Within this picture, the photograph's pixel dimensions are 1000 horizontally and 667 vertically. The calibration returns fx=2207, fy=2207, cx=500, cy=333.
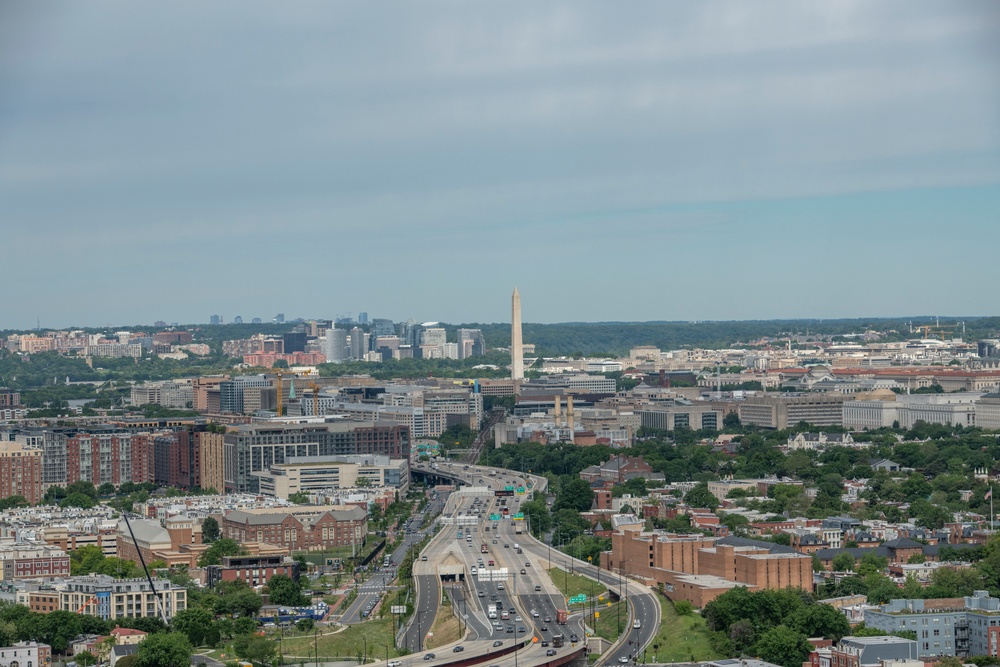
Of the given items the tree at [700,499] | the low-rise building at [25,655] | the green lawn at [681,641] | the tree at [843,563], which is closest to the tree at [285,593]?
the low-rise building at [25,655]

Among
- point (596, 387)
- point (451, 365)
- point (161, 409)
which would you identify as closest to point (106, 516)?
point (161, 409)

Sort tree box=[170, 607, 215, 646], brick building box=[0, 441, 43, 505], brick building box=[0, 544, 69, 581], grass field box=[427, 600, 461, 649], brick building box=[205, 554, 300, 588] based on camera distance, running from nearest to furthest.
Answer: grass field box=[427, 600, 461, 649], tree box=[170, 607, 215, 646], brick building box=[205, 554, 300, 588], brick building box=[0, 544, 69, 581], brick building box=[0, 441, 43, 505]

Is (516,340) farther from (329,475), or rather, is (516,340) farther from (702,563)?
(702,563)

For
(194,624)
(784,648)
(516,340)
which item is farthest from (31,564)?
(516,340)

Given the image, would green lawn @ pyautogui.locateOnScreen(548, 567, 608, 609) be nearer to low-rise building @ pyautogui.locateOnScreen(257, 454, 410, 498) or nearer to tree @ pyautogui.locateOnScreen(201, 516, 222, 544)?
tree @ pyautogui.locateOnScreen(201, 516, 222, 544)

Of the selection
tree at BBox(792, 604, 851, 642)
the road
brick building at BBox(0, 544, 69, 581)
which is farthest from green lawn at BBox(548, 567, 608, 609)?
brick building at BBox(0, 544, 69, 581)

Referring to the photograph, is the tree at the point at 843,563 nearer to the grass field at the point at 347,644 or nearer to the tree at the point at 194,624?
the grass field at the point at 347,644
